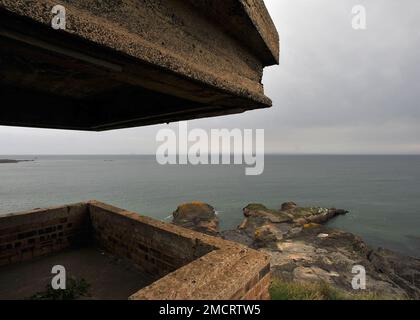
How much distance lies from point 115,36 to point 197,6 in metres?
0.94

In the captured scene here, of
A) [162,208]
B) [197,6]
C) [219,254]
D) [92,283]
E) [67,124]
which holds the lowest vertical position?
[162,208]

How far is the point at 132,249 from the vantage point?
16.8 ft

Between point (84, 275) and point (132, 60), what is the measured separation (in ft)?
15.9

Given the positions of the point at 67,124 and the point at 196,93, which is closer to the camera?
the point at 196,93

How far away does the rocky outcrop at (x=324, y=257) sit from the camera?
13.7 m

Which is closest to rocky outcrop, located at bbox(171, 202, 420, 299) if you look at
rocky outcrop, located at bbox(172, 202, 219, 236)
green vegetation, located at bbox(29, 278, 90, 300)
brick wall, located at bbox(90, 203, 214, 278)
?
rocky outcrop, located at bbox(172, 202, 219, 236)

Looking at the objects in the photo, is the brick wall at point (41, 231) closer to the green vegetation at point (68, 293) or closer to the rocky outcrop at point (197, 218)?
the green vegetation at point (68, 293)

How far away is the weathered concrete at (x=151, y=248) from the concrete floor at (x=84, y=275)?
0.15 m

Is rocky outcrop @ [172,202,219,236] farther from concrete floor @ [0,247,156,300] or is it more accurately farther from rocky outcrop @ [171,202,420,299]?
concrete floor @ [0,247,156,300]

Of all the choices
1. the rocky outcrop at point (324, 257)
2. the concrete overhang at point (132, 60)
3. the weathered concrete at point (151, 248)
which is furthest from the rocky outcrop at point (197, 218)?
the concrete overhang at point (132, 60)

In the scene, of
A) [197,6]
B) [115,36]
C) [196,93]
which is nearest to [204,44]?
[197,6]

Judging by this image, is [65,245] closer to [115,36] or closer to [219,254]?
[219,254]

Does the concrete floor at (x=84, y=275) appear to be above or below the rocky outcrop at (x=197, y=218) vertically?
above

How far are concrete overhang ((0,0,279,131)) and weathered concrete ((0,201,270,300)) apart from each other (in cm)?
181
